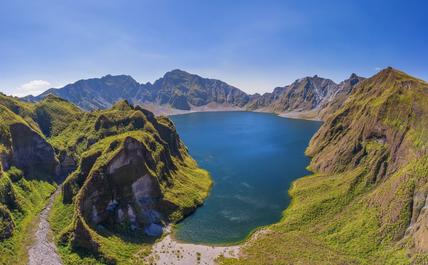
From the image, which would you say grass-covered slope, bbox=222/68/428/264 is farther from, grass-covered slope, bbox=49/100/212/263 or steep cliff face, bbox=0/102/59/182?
steep cliff face, bbox=0/102/59/182

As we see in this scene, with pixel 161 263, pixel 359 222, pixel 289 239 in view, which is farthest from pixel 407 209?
pixel 161 263

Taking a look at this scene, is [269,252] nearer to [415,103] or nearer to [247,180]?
[247,180]

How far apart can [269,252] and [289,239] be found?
750 cm

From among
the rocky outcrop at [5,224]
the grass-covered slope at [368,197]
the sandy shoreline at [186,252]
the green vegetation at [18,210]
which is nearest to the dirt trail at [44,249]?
the green vegetation at [18,210]

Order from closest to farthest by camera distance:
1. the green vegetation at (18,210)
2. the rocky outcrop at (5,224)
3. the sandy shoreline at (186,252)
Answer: the green vegetation at (18,210) < the sandy shoreline at (186,252) < the rocky outcrop at (5,224)

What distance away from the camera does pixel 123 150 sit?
62094mm

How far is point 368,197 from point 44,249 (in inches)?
3498

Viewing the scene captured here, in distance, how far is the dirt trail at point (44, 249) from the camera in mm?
47691

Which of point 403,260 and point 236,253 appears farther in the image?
point 236,253

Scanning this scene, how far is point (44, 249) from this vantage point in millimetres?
51031

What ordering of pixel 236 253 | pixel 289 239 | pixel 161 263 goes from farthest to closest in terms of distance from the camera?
1. pixel 289 239
2. pixel 236 253
3. pixel 161 263

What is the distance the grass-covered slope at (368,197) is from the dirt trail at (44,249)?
148 ft

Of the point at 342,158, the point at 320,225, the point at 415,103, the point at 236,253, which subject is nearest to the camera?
the point at 236,253

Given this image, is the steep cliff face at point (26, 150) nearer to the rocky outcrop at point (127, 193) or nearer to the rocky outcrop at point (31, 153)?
the rocky outcrop at point (31, 153)
